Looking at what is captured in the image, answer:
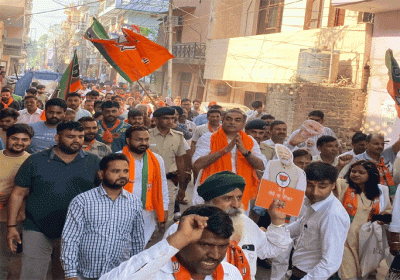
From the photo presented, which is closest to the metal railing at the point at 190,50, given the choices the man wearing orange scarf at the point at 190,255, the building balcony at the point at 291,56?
the building balcony at the point at 291,56

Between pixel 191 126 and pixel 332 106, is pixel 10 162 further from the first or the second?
pixel 332 106

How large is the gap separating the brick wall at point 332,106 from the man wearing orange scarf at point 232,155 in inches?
364

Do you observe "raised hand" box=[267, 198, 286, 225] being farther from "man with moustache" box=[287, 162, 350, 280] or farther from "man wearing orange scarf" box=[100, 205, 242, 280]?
"man wearing orange scarf" box=[100, 205, 242, 280]

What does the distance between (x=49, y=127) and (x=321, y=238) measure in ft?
12.1

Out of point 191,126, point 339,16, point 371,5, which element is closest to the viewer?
point 191,126

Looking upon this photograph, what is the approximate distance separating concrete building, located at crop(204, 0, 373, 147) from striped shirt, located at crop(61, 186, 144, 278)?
1012 cm

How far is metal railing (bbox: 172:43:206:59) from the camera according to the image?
30703 millimetres

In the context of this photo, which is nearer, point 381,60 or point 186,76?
point 381,60

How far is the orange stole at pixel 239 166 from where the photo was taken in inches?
220

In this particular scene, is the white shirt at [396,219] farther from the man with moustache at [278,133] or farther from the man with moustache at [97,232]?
the man with moustache at [278,133]

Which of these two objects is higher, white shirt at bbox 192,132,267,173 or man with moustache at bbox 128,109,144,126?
man with moustache at bbox 128,109,144,126

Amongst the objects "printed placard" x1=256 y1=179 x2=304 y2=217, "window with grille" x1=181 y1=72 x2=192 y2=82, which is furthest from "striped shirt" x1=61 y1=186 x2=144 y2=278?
"window with grille" x1=181 y1=72 x2=192 y2=82

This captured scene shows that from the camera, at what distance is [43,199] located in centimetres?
451

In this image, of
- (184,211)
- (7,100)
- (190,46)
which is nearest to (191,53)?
(190,46)
